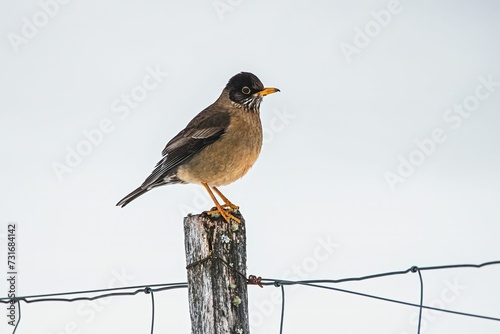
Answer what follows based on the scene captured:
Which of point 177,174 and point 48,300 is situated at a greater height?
point 177,174

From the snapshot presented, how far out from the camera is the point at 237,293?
413 centimetres

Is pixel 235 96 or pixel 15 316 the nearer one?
pixel 15 316

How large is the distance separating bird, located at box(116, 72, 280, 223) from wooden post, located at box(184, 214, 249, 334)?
2.05 m

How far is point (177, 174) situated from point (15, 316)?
186 cm

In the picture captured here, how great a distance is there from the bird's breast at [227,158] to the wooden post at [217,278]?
87.7 inches

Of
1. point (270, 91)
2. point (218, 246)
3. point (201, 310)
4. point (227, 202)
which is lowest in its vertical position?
point (201, 310)

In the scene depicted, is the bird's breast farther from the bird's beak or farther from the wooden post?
the wooden post

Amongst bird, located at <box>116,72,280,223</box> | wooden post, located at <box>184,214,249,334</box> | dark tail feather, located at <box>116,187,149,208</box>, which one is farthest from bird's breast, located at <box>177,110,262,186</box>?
wooden post, located at <box>184,214,249,334</box>

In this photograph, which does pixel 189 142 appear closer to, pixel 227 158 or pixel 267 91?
pixel 227 158

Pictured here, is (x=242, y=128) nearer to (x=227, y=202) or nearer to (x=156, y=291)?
(x=227, y=202)

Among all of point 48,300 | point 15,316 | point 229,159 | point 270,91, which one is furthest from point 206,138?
point 48,300

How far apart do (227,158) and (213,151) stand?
147mm

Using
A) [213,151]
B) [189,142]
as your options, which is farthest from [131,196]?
[213,151]

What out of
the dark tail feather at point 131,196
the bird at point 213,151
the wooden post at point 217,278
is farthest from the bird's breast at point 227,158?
the wooden post at point 217,278
